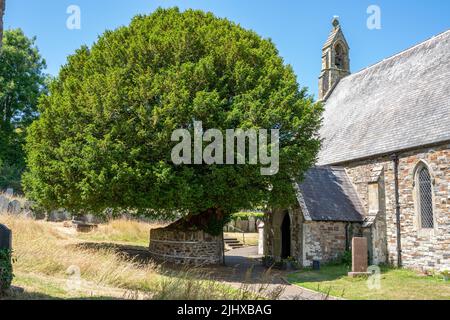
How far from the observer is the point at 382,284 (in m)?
13.9

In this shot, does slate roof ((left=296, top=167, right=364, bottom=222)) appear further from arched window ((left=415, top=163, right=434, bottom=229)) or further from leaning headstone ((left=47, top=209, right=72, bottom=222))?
leaning headstone ((left=47, top=209, right=72, bottom=222))

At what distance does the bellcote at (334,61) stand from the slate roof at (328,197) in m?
11.0

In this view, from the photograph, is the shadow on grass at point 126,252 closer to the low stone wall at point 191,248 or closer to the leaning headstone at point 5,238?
the low stone wall at point 191,248

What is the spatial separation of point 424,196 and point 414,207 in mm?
632

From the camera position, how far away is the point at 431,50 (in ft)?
69.9

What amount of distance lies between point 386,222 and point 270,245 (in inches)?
244

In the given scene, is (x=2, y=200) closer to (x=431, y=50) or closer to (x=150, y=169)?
(x=150, y=169)

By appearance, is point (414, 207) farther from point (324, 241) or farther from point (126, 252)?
point (126, 252)

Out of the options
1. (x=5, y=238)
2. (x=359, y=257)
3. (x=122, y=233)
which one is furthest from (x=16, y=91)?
(x=359, y=257)

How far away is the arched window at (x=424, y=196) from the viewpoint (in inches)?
658

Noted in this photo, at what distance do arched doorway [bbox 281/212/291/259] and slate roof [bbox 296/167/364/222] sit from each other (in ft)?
7.30

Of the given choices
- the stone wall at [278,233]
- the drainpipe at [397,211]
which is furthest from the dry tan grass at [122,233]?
the drainpipe at [397,211]
